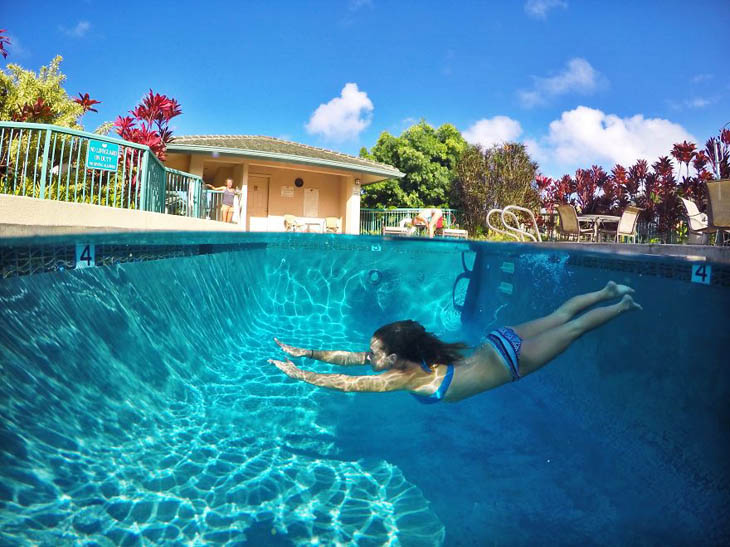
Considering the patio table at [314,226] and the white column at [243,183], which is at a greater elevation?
the white column at [243,183]

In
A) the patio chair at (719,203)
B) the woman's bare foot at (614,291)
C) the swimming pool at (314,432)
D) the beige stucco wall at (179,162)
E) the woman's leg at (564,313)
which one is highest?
the beige stucco wall at (179,162)

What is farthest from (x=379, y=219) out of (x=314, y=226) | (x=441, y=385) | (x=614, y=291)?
(x=441, y=385)

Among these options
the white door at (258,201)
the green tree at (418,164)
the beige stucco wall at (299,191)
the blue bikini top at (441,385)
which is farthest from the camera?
the green tree at (418,164)

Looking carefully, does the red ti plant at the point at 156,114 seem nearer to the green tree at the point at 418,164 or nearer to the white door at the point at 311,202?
the white door at the point at 311,202

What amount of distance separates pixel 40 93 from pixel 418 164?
1919 centimetres

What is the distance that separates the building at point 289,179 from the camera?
53.7ft

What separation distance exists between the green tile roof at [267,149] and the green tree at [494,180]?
17.6 feet

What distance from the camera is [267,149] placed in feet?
55.5

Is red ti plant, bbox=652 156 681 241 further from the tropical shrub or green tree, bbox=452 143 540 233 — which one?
green tree, bbox=452 143 540 233

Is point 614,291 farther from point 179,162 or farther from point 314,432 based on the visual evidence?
point 179,162

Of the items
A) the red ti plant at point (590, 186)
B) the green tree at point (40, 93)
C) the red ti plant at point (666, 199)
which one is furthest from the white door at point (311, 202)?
the red ti plant at point (666, 199)

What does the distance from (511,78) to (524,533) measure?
36083 mm

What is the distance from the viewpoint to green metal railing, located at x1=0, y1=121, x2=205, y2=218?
5652 millimetres

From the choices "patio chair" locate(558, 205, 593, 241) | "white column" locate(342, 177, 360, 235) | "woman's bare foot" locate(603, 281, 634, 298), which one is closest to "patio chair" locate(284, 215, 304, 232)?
"white column" locate(342, 177, 360, 235)
